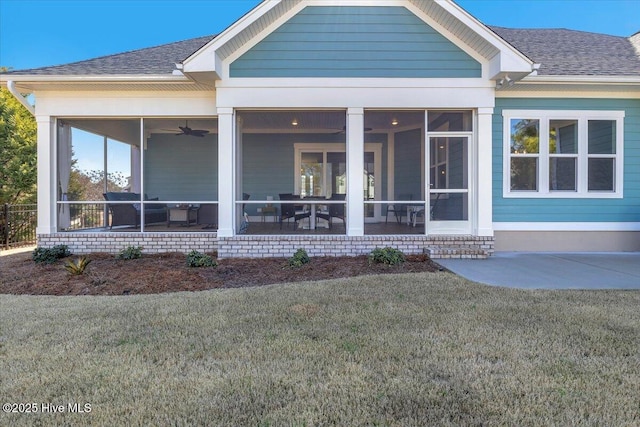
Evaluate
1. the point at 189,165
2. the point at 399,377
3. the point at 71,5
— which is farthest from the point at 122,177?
the point at 71,5

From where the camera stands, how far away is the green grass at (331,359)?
7.46 feet

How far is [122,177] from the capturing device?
11117 millimetres

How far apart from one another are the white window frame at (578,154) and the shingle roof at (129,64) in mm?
7367

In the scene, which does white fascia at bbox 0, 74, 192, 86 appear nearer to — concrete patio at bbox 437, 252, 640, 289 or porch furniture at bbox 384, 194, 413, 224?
porch furniture at bbox 384, 194, 413, 224

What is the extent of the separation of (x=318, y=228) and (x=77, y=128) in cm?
636

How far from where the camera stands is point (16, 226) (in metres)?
10.9

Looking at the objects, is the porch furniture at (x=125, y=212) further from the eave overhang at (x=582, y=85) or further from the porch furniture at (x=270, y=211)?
the eave overhang at (x=582, y=85)

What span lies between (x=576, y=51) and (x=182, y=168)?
11.8 metres

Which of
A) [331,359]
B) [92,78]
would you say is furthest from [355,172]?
[92,78]

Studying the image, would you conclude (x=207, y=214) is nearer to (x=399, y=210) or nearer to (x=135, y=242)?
(x=135, y=242)

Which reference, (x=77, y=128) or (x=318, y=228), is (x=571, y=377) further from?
(x=77, y=128)

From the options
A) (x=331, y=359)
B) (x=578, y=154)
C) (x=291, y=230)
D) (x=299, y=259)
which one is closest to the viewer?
(x=331, y=359)

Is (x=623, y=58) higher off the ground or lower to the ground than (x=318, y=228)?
higher

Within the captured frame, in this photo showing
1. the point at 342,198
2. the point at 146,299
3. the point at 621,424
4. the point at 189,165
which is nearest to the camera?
the point at 621,424
